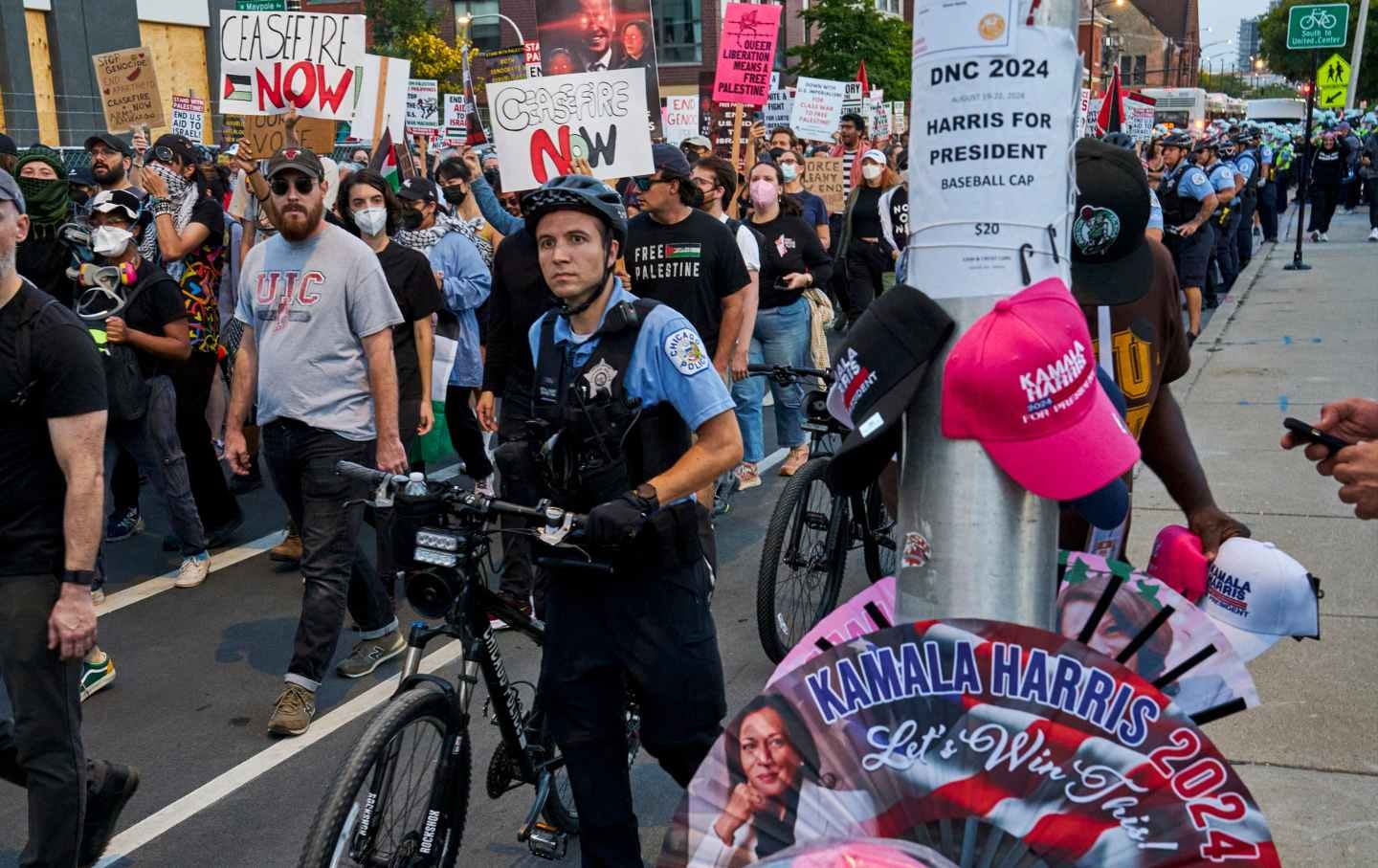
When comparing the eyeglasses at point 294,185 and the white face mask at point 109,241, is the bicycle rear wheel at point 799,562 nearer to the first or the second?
the eyeglasses at point 294,185

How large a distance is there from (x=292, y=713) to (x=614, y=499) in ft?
8.39

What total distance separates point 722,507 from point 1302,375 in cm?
597

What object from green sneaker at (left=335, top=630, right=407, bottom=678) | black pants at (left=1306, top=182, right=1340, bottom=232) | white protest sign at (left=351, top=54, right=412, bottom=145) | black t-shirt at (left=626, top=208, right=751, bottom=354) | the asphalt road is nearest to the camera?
the asphalt road

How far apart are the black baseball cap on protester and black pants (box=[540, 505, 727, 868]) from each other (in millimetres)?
1336

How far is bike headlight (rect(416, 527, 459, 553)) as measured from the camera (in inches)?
129

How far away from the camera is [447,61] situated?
47000 millimetres

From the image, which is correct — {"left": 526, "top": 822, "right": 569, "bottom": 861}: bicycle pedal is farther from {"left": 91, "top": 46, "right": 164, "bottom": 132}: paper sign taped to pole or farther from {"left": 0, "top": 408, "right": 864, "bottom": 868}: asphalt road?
{"left": 91, "top": 46, "right": 164, "bottom": 132}: paper sign taped to pole

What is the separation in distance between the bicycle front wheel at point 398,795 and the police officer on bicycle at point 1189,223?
1229 cm

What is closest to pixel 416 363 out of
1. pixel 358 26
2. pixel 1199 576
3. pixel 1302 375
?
pixel 358 26

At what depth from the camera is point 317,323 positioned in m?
5.43

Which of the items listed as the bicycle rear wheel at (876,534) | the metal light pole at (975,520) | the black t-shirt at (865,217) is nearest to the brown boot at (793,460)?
the bicycle rear wheel at (876,534)

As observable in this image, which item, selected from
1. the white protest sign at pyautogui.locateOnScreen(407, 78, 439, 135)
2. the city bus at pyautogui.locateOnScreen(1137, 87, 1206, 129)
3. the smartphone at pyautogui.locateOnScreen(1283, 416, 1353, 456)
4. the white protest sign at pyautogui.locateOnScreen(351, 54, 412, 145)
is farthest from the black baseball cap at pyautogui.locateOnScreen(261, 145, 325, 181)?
the city bus at pyautogui.locateOnScreen(1137, 87, 1206, 129)

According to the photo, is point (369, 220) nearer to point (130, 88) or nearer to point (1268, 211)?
point (130, 88)

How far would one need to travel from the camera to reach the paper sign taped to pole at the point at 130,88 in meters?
12.1
